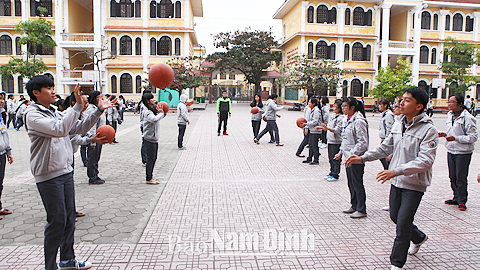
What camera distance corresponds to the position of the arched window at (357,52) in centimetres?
3616

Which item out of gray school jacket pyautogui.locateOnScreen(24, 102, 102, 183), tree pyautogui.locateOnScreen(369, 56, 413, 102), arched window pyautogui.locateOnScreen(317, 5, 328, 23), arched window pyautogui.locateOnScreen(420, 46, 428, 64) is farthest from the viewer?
arched window pyautogui.locateOnScreen(420, 46, 428, 64)

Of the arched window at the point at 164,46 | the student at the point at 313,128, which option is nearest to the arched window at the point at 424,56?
the arched window at the point at 164,46

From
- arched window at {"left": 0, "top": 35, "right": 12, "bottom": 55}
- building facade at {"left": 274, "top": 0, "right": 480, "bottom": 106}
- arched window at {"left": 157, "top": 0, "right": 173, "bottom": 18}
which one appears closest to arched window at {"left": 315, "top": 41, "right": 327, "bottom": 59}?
building facade at {"left": 274, "top": 0, "right": 480, "bottom": 106}

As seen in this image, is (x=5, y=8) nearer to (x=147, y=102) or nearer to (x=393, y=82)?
(x=147, y=102)

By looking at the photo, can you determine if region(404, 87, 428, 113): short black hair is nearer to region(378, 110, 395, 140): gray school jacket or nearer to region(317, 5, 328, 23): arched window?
region(378, 110, 395, 140): gray school jacket

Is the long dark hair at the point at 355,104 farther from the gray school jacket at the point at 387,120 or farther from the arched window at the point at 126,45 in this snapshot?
the arched window at the point at 126,45

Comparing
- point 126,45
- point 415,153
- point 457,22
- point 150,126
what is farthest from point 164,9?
point 415,153

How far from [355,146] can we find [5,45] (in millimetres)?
35966

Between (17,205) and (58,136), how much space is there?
3.31m

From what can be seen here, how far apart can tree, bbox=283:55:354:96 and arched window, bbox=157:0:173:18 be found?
1209 centimetres

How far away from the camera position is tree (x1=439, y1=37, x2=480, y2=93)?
33.4 m

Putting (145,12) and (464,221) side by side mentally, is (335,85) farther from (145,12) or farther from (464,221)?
(464,221)

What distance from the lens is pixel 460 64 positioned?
3431 centimetres

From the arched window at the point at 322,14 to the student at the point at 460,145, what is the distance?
1254 inches
